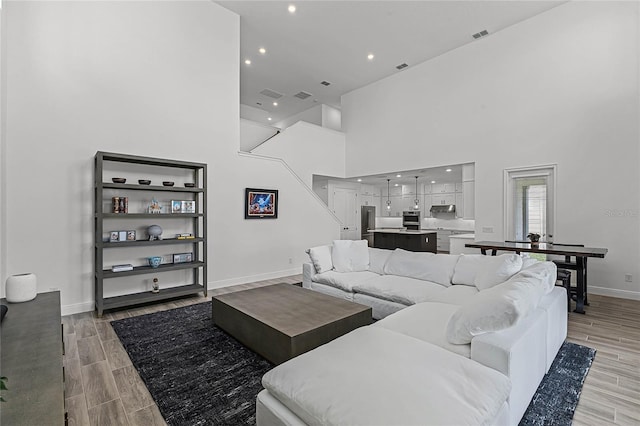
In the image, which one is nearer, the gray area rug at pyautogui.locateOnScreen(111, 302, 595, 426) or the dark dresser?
the dark dresser

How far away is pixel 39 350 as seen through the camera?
1.70 meters

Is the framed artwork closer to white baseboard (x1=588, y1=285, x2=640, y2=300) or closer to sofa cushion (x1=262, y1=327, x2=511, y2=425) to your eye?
sofa cushion (x1=262, y1=327, x2=511, y2=425)

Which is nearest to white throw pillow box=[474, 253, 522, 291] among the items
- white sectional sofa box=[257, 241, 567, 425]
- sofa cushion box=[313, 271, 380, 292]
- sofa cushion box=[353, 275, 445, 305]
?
white sectional sofa box=[257, 241, 567, 425]

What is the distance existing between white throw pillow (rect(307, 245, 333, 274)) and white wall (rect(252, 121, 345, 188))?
145 inches

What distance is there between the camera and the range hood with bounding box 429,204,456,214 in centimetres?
1013

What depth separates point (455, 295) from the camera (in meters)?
3.12

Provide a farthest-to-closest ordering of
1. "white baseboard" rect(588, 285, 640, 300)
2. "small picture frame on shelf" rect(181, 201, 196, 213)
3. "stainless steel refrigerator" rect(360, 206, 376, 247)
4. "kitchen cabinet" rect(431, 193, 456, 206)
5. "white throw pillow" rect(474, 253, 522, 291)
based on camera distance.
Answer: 1. "stainless steel refrigerator" rect(360, 206, 376, 247)
2. "kitchen cabinet" rect(431, 193, 456, 206)
3. "small picture frame on shelf" rect(181, 201, 196, 213)
4. "white baseboard" rect(588, 285, 640, 300)
5. "white throw pillow" rect(474, 253, 522, 291)

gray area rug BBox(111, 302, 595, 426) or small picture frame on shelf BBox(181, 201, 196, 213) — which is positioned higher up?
small picture frame on shelf BBox(181, 201, 196, 213)

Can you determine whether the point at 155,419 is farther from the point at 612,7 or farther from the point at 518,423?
the point at 612,7

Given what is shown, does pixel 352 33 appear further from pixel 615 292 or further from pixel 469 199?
pixel 615 292

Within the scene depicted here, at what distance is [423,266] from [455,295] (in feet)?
2.63

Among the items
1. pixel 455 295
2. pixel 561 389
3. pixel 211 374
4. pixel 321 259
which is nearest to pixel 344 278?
pixel 321 259

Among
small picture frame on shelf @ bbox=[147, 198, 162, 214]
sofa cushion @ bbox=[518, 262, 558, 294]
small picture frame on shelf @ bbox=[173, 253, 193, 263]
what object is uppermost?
small picture frame on shelf @ bbox=[147, 198, 162, 214]

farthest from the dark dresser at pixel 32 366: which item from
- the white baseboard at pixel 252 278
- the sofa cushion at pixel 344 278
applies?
the white baseboard at pixel 252 278
